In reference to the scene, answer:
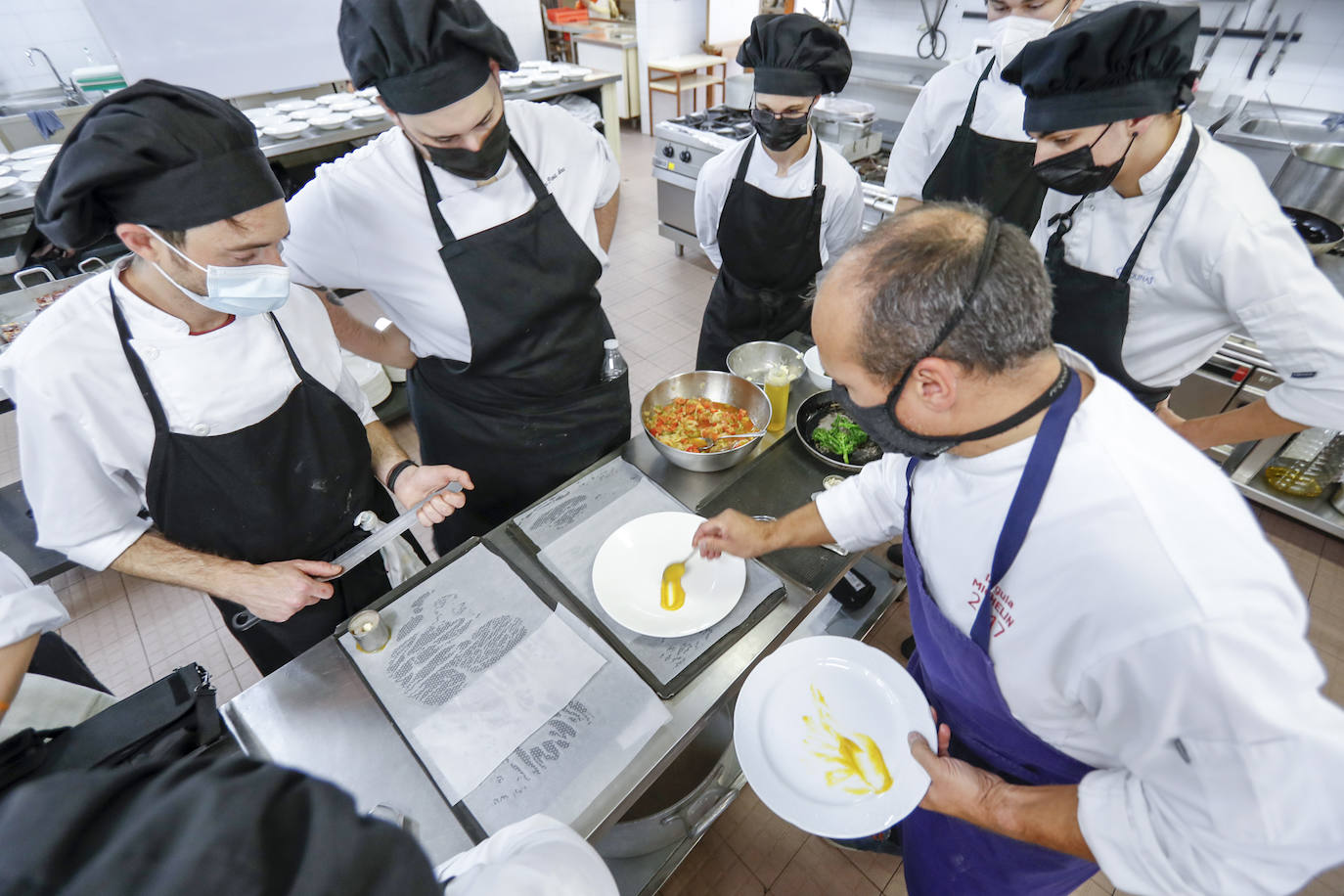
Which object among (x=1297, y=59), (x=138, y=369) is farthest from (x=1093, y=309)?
(x=1297, y=59)

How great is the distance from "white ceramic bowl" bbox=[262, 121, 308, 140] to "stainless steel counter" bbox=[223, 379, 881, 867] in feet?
14.4

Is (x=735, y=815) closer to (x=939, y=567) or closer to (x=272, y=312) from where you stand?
(x=939, y=567)

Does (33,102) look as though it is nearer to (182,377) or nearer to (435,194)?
(435,194)

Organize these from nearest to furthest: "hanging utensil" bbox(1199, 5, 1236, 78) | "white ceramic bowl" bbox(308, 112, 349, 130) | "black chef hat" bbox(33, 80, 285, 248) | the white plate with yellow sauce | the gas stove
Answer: "black chef hat" bbox(33, 80, 285, 248)
the white plate with yellow sauce
"hanging utensil" bbox(1199, 5, 1236, 78)
"white ceramic bowl" bbox(308, 112, 349, 130)
the gas stove

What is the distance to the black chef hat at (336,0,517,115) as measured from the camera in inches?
52.4

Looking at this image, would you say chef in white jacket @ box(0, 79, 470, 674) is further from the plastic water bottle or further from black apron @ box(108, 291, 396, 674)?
the plastic water bottle

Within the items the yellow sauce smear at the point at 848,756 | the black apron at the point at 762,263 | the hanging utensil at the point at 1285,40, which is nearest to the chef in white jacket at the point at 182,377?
the yellow sauce smear at the point at 848,756

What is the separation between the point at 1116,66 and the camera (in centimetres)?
145

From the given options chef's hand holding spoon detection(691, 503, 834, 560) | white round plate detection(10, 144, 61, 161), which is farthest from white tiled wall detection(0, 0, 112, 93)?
chef's hand holding spoon detection(691, 503, 834, 560)

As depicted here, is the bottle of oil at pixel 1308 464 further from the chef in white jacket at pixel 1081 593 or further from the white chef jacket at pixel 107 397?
the white chef jacket at pixel 107 397

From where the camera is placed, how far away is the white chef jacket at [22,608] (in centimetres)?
108

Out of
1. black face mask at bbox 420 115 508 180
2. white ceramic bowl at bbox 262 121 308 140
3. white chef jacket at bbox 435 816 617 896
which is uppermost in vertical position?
black face mask at bbox 420 115 508 180

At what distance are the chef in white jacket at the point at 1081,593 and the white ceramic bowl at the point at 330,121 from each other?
4877 mm

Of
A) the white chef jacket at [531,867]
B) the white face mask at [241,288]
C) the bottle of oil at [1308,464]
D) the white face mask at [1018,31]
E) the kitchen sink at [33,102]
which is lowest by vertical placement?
the bottle of oil at [1308,464]
